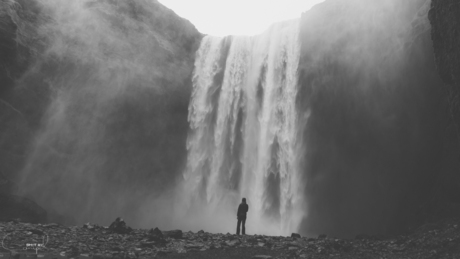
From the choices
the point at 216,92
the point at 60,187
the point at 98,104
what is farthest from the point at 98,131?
the point at 216,92

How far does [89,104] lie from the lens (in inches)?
1024

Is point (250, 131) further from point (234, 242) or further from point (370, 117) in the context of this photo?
point (234, 242)

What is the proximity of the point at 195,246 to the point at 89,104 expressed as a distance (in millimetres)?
Answer: 18808

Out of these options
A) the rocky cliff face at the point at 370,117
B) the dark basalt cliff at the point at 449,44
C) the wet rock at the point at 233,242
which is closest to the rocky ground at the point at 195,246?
→ the wet rock at the point at 233,242

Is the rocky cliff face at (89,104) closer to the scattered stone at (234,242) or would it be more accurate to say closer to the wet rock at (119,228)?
the wet rock at (119,228)

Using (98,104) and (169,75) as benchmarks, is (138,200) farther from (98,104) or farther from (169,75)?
(169,75)

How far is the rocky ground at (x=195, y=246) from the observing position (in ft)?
30.5

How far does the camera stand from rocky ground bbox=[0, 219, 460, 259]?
30.5 feet

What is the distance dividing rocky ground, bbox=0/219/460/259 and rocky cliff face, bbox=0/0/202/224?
12.2m

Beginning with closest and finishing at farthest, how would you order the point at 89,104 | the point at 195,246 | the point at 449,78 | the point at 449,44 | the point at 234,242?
the point at 195,246
the point at 234,242
the point at 449,44
the point at 449,78
the point at 89,104

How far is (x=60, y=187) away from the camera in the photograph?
78.5ft

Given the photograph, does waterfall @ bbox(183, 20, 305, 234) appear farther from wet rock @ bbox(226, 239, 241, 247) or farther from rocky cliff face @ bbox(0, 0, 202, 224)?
wet rock @ bbox(226, 239, 241, 247)

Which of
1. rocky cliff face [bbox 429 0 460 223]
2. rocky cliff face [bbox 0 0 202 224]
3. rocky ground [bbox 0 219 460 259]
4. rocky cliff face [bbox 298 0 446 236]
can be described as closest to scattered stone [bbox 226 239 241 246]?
rocky ground [bbox 0 219 460 259]

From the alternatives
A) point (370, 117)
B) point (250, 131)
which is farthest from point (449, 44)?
point (250, 131)
